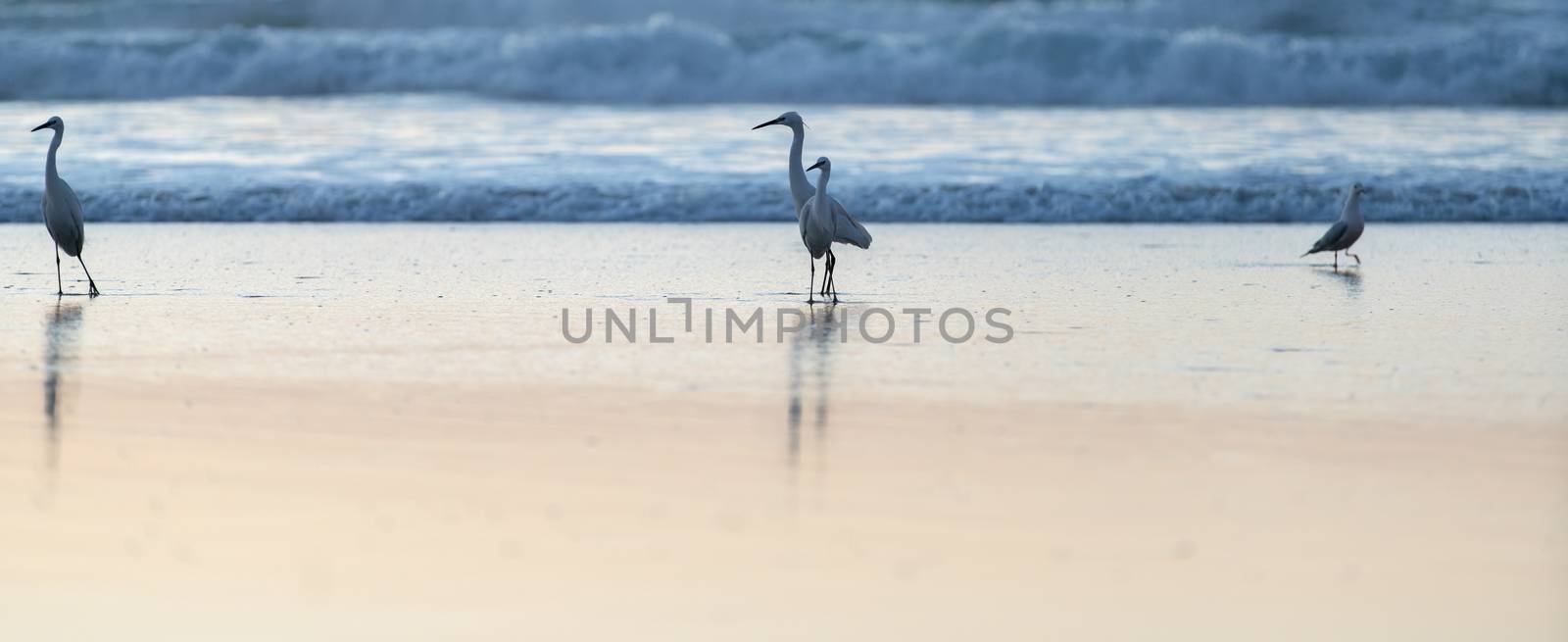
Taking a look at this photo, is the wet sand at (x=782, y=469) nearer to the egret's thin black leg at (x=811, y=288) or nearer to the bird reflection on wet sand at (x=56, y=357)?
the bird reflection on wet sand at (x=56, y=357)

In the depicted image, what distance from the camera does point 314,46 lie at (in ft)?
98.0

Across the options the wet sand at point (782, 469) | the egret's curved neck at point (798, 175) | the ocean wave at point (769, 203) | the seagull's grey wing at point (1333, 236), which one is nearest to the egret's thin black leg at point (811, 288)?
the wet sand at point (782, 469)

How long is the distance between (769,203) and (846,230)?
5086 mm

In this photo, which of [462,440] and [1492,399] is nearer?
[462,440]

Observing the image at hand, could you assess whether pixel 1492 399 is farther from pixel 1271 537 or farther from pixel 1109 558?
pixel 1109 558

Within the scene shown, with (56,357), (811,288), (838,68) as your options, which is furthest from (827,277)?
(838,68)

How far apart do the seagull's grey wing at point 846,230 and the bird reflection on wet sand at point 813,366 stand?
34.5 inches

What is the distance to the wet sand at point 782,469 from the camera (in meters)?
3.41

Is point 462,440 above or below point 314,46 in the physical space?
below

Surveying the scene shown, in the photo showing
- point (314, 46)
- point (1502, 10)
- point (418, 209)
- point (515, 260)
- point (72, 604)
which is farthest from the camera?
point (1502, 10)

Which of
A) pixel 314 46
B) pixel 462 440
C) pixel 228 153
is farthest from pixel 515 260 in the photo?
pixel 314 46

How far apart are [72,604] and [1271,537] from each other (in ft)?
7.88

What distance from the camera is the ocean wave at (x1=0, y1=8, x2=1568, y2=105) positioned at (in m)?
27.6

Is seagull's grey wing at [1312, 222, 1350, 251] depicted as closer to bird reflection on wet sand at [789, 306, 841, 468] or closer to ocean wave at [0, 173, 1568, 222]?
ocean wave at [0, 173, 1568, 222]
